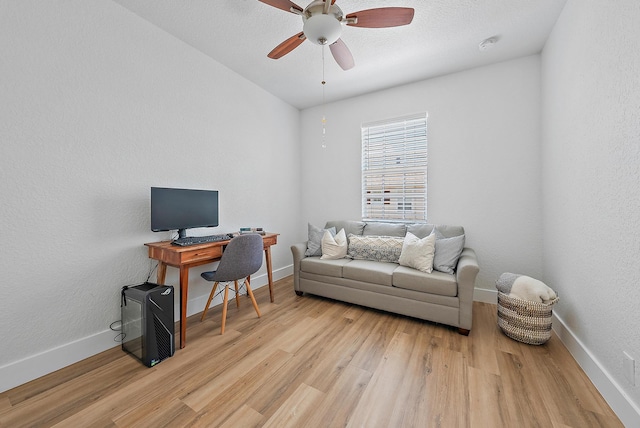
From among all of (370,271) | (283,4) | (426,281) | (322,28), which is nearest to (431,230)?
(426,281)

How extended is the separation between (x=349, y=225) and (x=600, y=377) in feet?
8.38

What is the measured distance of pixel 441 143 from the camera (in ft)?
10.4

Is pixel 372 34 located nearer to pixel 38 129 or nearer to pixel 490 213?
pixel 490 213

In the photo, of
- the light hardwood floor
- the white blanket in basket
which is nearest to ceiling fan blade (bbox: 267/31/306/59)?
the light hardwood floor

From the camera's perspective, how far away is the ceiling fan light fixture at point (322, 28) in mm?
1565

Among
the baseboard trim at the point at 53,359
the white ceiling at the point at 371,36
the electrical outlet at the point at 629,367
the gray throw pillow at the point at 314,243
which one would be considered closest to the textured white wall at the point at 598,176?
the electrical outlet at the point at 629,367

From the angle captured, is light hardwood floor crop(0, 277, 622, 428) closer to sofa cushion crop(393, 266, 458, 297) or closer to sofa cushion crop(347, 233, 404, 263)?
sofa cushion crop(393, 266, 458, 297)

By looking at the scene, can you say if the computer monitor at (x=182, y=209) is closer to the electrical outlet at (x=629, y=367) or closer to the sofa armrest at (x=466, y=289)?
the sofa armrest at (x=466, y=289)

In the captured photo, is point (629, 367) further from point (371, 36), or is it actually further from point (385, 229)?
point (371, 36)

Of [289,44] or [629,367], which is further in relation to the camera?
[289,44]

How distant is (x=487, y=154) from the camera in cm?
291

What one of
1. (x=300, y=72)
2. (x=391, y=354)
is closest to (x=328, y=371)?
(x=391, y=354)

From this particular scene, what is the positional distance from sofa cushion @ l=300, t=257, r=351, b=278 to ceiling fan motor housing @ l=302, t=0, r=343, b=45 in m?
2.20

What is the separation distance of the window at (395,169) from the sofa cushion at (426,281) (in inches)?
42.5
